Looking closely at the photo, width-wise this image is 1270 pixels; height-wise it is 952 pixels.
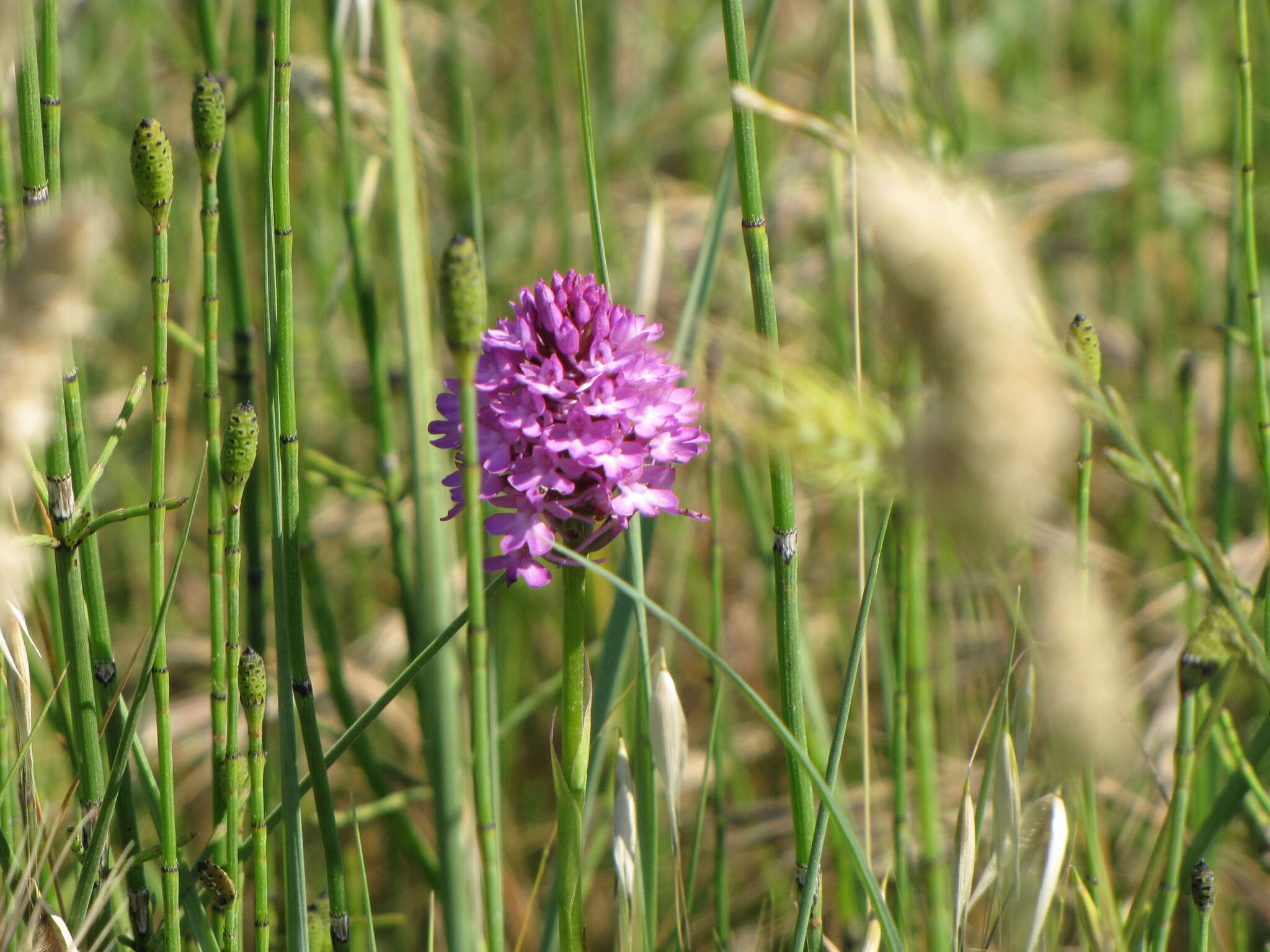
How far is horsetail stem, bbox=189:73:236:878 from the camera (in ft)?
2.20

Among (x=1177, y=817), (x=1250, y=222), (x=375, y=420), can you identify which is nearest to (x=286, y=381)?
(x=375, y=420)

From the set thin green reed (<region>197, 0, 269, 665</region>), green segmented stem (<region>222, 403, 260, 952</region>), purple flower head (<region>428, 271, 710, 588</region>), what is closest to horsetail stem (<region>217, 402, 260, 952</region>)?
green segmented stem (<region>222, 403, 260, 952</region>)

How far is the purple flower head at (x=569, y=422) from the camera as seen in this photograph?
25.8 inches

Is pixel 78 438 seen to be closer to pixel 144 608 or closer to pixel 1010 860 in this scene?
pixel 1010 860

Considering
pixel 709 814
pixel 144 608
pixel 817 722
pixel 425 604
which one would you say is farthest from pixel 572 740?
pixel 144 608

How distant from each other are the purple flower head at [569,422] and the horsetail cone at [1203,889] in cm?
38

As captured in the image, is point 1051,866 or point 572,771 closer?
point 1051,866

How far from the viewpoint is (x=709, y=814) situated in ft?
5.02

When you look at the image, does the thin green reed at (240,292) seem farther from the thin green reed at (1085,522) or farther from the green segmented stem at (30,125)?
the thin green reed at (1085,522)

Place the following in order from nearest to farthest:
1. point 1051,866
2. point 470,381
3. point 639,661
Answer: point 470,381
point 1051,866
point 639,661

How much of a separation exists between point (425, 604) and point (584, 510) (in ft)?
0.75

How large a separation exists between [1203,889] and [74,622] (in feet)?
2.35

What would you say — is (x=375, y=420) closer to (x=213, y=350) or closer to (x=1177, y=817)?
(x=213, y=350)

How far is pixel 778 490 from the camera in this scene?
704mm
